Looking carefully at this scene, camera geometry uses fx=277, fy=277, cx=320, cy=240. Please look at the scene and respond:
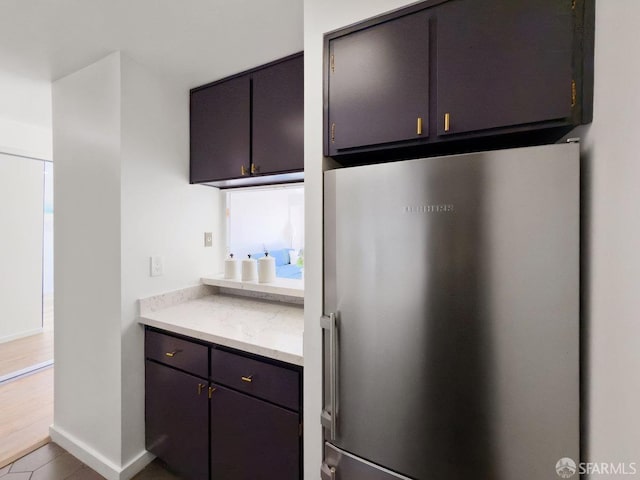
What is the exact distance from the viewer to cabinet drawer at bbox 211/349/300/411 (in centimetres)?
121

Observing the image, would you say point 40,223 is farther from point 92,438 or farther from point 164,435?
point 164,435

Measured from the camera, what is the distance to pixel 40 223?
3.56m

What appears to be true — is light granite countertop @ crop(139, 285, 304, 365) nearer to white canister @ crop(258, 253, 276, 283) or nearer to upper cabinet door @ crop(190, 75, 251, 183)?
white canister @ crop(258, 253, 276, 283)

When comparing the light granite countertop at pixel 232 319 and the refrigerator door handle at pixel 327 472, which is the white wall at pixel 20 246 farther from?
the refrigerator door handle at pixel 327 472

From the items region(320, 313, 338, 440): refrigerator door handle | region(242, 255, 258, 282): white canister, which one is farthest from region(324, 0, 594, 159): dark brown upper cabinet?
region(242, 255, 258, 282): white canister

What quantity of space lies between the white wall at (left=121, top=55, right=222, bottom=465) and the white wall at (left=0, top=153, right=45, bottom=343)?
9.45 ft

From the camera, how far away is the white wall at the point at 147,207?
1.61 metres

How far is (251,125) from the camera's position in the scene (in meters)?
1.71

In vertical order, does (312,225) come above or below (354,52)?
below

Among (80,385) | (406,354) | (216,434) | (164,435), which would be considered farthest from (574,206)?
(80,385)

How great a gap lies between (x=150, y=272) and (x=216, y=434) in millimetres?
1010

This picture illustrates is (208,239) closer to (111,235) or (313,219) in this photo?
(111,235)

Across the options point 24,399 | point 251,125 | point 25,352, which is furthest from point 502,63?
point 25,352

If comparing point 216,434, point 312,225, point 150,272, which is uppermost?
point 312,225
